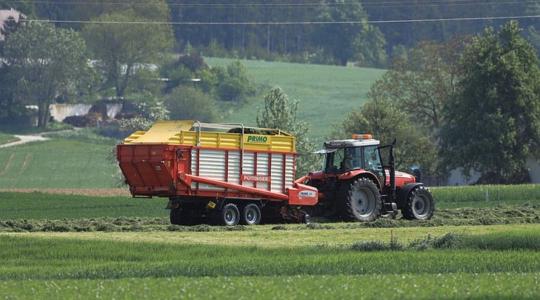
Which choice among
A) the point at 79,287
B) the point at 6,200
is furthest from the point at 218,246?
the point at 6,200

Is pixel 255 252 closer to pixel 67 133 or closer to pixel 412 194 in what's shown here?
pixel 412 194

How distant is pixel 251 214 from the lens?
3894cm

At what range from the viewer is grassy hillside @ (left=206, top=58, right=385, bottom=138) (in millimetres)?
123625

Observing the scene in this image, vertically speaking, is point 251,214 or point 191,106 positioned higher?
point 191,106

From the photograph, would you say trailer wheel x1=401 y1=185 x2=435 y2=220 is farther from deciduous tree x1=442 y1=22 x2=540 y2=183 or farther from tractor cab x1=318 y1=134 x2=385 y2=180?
deciduous tree x1=442 y1=22 x2=540 y2=183

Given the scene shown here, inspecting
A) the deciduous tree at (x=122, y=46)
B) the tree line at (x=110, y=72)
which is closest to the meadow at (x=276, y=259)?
the tree line at (x=110, y=72)

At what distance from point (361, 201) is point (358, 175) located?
69 centimetres

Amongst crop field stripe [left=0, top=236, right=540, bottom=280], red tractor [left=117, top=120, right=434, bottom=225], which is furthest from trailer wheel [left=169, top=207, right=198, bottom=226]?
crop field stripe [left=0, top=236, right=540, bottom=280]

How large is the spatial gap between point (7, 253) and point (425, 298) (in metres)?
11.2

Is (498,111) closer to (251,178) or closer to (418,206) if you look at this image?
(418,206)

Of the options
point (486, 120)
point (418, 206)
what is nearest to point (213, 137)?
point (418, 206)

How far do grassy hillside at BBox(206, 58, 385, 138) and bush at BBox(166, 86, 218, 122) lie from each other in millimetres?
2817

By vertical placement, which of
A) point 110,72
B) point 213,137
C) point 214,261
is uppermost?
point 110,72

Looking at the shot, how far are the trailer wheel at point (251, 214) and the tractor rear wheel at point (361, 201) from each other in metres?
2.22
